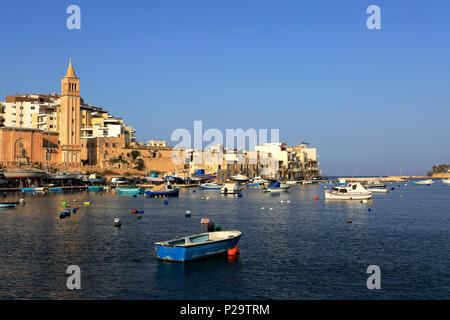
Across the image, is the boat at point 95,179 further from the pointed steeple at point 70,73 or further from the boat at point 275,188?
the boat at point 275,188

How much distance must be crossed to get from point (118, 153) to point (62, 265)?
117 metres

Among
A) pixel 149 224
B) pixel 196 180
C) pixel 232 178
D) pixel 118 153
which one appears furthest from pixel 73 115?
pixel 149 224

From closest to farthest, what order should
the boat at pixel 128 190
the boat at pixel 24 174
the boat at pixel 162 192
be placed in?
the boat at pixel 162 192 < the boat at pixel 128 190 < the boat at pixel 24 174

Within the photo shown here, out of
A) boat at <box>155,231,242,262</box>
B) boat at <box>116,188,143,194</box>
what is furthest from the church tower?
boat at <box>155,231,242,262</box>

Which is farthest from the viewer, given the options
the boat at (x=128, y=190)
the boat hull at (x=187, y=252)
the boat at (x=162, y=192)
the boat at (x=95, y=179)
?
the boat at (x=95, y=179)

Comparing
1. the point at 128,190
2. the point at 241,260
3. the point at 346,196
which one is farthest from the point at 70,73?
the point at 241,260

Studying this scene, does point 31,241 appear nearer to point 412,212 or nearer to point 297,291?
point 297,291

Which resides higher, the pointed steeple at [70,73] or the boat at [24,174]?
the pointed steeple at [70,73]

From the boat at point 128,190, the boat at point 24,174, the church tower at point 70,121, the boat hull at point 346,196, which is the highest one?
the church tower at point 70,121

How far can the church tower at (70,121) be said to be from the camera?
12850 centimetres

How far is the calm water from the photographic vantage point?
2270cm

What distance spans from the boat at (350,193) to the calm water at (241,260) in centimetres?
2481

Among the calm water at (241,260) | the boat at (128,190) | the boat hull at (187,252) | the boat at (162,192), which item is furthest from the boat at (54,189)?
the boat hull at (187,252)

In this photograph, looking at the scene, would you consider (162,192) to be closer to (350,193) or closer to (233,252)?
(350,193)
